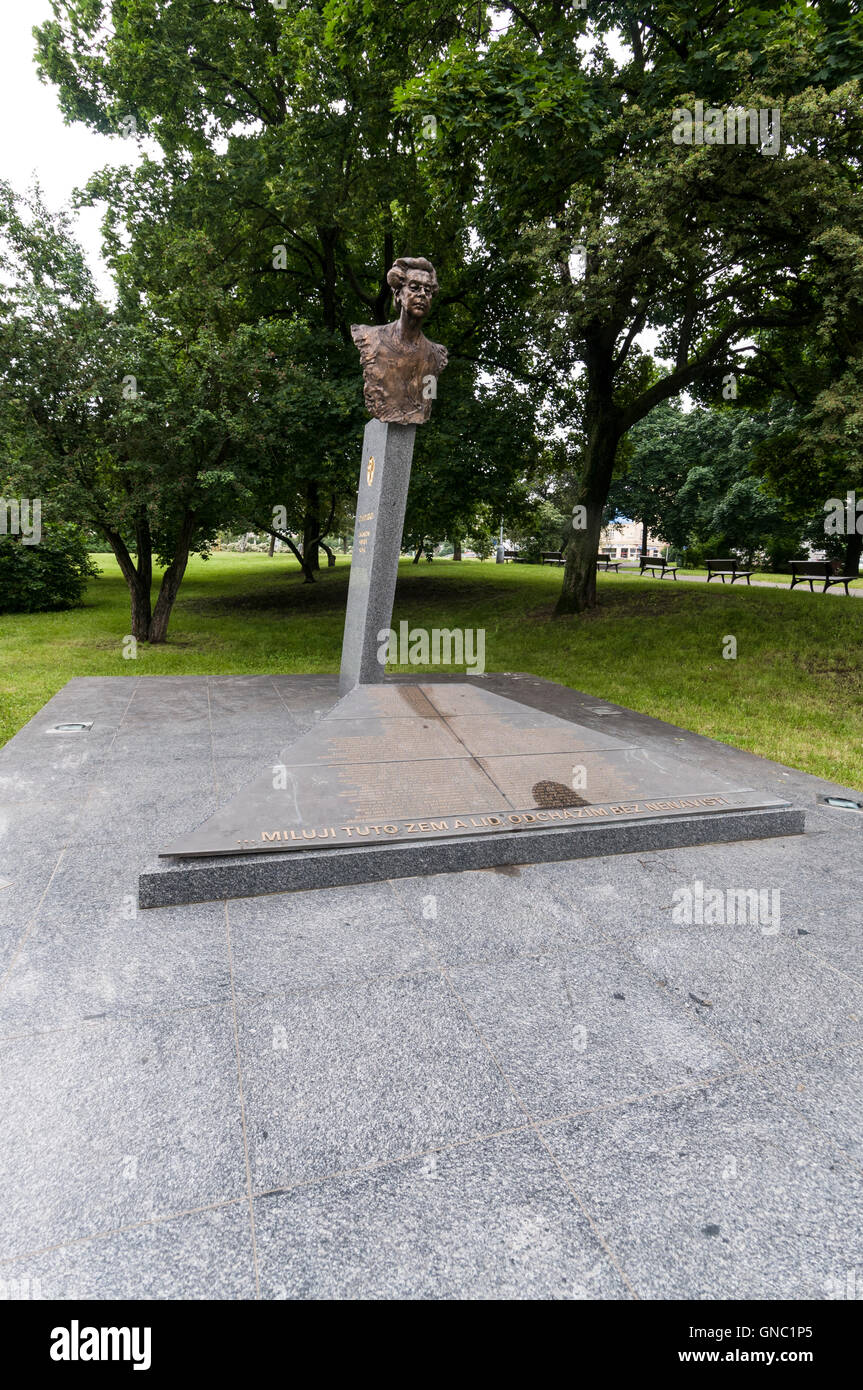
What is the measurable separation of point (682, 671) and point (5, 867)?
10.5m

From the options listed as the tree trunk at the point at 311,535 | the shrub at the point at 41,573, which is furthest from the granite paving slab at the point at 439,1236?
the tree trunk at the point at 311,535

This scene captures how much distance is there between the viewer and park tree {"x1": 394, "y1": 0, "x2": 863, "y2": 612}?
891cm

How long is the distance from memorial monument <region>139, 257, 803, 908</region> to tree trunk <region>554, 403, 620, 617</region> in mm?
10837

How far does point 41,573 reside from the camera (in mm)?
18938

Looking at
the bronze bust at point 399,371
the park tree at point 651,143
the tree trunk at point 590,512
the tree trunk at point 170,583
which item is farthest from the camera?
the tree trunk at point 590,512

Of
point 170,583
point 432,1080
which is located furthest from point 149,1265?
point 170,583

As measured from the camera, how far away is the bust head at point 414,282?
7.21 m

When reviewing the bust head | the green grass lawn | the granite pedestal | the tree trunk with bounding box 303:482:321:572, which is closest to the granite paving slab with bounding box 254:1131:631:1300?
the granite pedestal

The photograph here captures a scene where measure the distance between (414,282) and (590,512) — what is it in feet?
32.0

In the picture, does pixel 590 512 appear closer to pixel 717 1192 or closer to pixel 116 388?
pixel 116 388

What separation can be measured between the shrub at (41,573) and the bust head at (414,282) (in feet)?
45.3

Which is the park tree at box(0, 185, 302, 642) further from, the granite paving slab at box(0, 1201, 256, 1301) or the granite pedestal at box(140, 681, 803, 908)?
the granite paving slab at box(0, 1201, 256, 1301)

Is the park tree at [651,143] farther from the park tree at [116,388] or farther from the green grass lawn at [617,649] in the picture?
the green grass lawn at [617,649]
